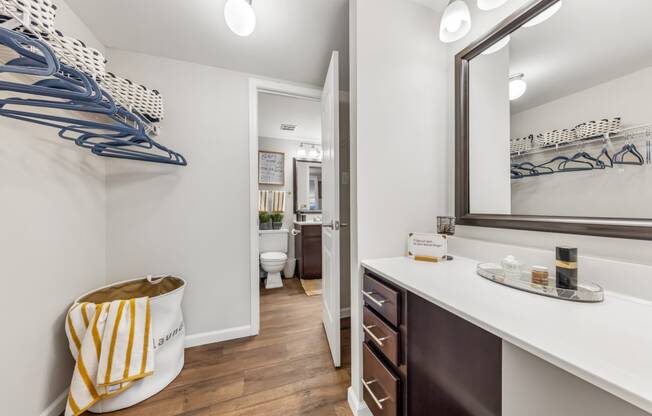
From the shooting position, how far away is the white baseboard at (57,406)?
114 cm

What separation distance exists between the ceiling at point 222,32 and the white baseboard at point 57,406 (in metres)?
2.24

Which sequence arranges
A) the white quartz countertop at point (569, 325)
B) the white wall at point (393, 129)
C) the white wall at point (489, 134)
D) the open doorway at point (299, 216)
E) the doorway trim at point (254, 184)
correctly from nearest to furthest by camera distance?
1. the white quartz countertop at point (569, 325)
2. the white wall at point (489, 134)
3. the white wall at point (393, 129)
4. the open doorway at point (299, 216)
5. the doorway trim at point (254, 184)

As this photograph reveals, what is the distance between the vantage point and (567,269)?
2.43 ft

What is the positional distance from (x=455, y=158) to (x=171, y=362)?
221cm

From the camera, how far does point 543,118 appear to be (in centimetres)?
94

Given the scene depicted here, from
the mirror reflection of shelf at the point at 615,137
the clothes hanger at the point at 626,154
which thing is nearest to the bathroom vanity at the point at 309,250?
the mirror reflection of shelf at the point at 615,137

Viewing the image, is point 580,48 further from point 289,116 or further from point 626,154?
point 289,116

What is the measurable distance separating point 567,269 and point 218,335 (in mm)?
2215

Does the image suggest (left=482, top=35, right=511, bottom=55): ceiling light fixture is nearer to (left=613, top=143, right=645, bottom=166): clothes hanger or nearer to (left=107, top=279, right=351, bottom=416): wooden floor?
(left=613, top=143, right=645, bottom=166): clothes hanger

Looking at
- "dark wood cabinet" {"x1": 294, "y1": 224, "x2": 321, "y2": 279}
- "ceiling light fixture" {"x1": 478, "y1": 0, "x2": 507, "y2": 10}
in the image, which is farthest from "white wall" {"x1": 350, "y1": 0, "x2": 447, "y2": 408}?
"dark wood cabinet" {"x1": 294, "y1": 224, "x2": 321, "y2": 279}

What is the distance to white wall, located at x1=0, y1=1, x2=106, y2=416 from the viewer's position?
98 centimetres

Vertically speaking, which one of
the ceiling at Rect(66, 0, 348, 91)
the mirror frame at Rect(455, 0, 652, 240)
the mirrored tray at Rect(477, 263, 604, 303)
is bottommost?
the mirrored tray at Rect(477, 263, 604, 303)

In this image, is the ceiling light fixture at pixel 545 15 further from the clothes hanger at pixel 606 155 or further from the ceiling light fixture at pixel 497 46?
the clothes hanger at pixel 606 155

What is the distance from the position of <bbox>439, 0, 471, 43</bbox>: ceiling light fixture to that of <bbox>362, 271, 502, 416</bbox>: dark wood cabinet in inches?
48.3
